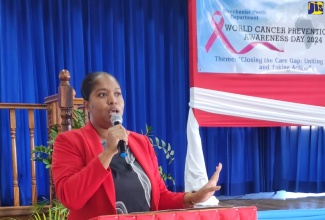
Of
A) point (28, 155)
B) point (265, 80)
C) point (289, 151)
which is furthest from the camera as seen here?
point (289, 151)

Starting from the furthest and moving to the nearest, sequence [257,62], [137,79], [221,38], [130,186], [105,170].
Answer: [137,79] → [257,62] → [221,38] → [130,186] → [105,170]

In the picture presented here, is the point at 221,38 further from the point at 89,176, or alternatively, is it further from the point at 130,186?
the point at 89,176

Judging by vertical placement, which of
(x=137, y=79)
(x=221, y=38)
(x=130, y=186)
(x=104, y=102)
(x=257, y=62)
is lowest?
(x=130, y=186)

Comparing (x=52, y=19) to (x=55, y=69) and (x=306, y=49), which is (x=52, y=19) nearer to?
(x=55, y=69)

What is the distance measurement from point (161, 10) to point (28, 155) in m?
2.17

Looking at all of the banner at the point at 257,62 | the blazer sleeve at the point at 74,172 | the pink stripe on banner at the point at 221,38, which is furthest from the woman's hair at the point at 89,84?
Answer: the pink stripe on banner at the point at 221,38

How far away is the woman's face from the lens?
126 cm

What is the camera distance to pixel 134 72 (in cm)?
481

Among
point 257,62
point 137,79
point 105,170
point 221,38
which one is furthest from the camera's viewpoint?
point 137,79

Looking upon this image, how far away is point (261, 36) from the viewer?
451cm

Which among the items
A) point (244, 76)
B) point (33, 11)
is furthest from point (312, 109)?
point (33, 11)

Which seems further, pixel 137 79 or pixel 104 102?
pixel 137 79

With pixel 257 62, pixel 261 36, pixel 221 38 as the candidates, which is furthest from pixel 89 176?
pixel 261 36

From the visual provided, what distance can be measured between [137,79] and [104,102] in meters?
3.58
